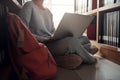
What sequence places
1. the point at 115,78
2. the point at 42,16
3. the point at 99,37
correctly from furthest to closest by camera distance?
the point at 99,37 < the point at 42,16 < the point at 115,78

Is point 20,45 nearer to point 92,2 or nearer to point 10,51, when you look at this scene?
point 10,51

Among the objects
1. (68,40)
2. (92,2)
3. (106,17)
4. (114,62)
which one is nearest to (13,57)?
(68,40)

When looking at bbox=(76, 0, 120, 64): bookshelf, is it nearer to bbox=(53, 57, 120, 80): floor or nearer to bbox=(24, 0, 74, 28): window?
bbox=(53, 57, 120, 80): floor

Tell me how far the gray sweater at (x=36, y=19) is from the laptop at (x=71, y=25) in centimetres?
14

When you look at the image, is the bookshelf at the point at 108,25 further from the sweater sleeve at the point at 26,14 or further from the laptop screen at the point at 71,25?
the sweater sleeve at the point at 26,14

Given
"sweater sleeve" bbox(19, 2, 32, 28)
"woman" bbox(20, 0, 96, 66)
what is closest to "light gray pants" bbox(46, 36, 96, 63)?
"woman" bbox(20, 0, 96, 66)

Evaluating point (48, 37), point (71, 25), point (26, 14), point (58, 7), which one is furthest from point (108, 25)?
point (58, 7)

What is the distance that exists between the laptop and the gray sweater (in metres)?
0.14

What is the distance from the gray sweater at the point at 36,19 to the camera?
1.21 m

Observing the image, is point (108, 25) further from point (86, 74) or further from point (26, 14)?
point (26, 14)

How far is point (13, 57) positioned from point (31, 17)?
54cm

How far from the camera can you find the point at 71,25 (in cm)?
121

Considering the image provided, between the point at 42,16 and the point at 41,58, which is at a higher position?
the point at 42,16

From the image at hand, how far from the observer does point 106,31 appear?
1.53 metres
